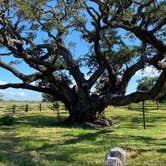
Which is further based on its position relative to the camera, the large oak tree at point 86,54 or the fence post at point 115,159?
the large oak tree at point 86,54

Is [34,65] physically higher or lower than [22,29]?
lower

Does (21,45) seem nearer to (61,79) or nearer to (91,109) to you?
(61,79)

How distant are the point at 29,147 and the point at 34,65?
32.0 feet

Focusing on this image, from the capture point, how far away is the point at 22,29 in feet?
69.7

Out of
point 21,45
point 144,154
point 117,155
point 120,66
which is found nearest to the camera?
point 117,155

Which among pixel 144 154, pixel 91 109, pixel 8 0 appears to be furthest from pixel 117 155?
pixel 91 109

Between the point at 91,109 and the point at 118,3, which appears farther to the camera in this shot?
the point at 91,109

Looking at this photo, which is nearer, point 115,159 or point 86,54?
point 115,159

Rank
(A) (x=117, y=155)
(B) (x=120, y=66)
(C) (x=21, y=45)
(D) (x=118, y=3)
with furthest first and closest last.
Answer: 1. (B) (x=120, y=66)
2. (C) (x=21, y=45)
3. (D) (x=118, y=3)
4. (A) (x=117, y=155)

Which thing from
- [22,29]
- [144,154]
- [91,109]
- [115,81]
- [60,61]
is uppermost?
[22,29]

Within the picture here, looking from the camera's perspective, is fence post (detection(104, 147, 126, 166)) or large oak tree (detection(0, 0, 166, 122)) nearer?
fence post (detection(104, 147, 126, 166))

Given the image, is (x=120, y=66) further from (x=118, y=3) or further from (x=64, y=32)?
(x=118, y=3)

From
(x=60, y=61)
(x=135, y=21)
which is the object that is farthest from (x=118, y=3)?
(x=60, y=61)

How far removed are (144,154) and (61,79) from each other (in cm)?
1216
